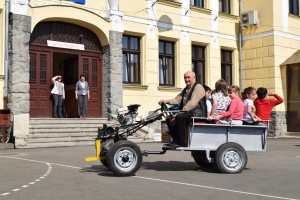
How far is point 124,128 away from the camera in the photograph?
26.4ft

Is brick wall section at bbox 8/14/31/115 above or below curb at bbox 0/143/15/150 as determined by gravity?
above

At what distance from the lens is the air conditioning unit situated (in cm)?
2262

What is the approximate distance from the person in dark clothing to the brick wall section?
8.40 m

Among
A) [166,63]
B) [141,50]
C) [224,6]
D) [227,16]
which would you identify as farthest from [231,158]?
[224,6]

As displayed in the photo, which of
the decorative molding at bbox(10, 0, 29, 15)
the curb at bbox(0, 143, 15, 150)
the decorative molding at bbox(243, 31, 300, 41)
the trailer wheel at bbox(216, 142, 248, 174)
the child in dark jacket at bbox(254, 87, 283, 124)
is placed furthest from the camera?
the decorative molding at bbox(243, 31, 300, 41)

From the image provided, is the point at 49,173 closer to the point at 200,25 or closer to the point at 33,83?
the point at 33,83

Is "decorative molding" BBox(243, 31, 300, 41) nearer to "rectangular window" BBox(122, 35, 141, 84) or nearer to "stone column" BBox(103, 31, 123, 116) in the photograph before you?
"rectangular window" BBox(122, 35, 141, 84)

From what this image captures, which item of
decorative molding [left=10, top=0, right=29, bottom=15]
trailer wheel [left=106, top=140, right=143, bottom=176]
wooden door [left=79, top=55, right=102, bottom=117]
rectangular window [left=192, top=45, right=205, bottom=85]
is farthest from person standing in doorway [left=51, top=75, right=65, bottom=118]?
trailer wheel [left=106, top=140, right=143, bottom=176]

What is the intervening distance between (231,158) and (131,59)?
11656 millimetres

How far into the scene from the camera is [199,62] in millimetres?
22156

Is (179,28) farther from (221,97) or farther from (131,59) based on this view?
(221,97)

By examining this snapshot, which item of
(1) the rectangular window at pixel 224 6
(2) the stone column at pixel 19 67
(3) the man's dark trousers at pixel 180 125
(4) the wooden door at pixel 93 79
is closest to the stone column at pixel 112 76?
(4) the wooden door at pixel 93 79

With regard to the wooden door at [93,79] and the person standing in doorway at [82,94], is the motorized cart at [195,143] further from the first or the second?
the wooden door at [93,79]

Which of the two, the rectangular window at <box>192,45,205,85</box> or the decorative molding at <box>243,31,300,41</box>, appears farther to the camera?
the decorative molding at <box>243,31,300,41</box>
